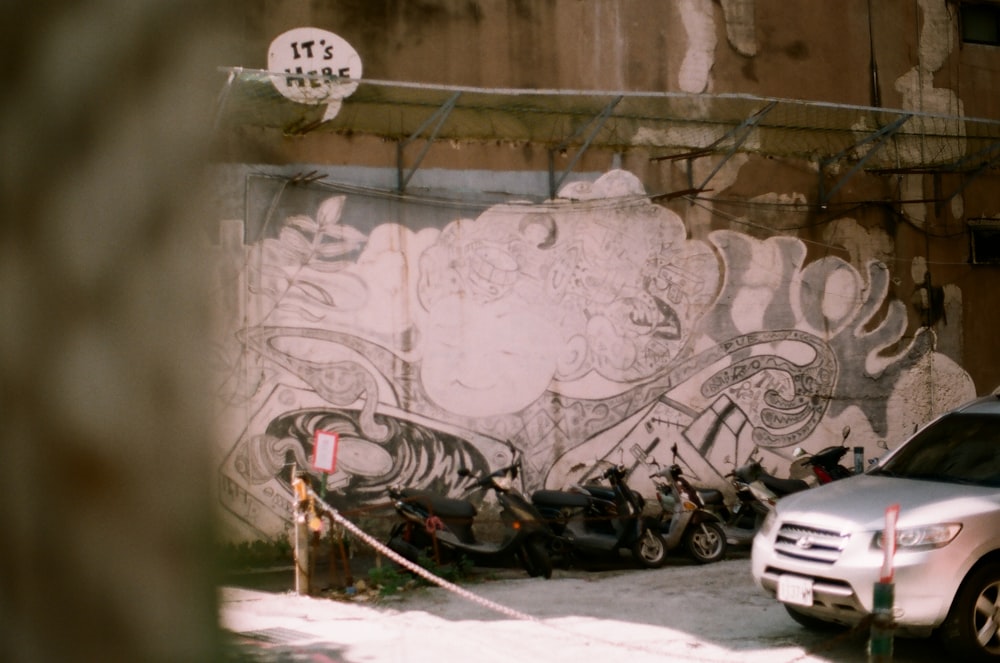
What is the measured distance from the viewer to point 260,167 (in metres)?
11.8

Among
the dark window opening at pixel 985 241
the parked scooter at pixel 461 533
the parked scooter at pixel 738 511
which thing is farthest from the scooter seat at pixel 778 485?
the dark window opening at pixel 985 241

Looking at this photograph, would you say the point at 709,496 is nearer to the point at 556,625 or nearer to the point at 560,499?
the point at 560,499

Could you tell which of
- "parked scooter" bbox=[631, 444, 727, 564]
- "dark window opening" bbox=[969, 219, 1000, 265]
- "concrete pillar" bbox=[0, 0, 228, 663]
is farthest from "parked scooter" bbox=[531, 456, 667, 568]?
"concrete pillar" bbox=[0, 0, 228, 663]

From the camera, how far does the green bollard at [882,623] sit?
16.3 ft

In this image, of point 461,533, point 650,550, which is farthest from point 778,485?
point 461,533

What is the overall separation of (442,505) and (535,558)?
1.04m

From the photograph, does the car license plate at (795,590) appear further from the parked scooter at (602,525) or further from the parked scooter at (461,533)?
the parked scooter at (602,525)

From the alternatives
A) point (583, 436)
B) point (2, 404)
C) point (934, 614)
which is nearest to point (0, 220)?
point (2, 404)

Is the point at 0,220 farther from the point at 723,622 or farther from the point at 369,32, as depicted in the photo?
the point at 369,32

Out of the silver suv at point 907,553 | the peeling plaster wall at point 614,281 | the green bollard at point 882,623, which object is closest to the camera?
the green bollard at point 882,623

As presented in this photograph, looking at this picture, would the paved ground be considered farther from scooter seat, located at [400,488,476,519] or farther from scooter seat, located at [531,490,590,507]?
scooter seat, located at [531,490,590,507]

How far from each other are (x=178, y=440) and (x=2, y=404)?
16cm

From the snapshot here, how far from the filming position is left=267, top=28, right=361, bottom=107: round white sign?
463 inches

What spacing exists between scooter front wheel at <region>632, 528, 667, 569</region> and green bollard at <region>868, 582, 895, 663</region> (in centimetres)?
585
